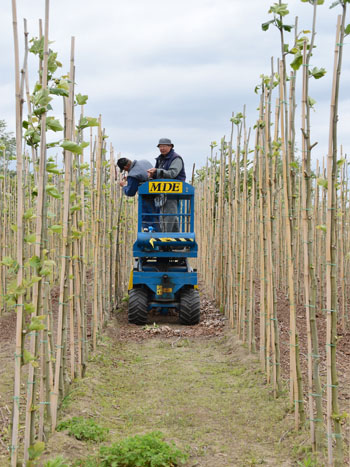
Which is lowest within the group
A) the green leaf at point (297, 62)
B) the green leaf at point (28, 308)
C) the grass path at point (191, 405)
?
the grass path at point (191, 405)

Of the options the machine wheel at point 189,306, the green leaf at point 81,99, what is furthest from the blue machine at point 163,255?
the green leaf at point 81,99

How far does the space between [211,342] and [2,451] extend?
399cm

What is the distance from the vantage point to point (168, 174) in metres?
7.96

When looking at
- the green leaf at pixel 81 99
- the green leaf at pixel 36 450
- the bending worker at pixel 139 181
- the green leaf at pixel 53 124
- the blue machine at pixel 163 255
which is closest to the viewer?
the green leaf at pixel 36 450

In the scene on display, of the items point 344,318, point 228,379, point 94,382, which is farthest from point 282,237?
point 94,382

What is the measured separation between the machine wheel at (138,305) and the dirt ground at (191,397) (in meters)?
0.54

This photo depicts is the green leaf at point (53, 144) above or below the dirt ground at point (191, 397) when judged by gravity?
above

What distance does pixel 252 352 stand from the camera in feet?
19.1

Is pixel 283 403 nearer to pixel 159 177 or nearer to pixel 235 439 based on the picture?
pixel 235 439

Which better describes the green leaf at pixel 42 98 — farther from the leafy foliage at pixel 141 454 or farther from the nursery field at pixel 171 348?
the leafy foliage at pixel 141 454

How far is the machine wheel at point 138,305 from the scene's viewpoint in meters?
7.83

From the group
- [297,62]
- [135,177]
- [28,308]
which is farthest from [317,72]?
[135,177]

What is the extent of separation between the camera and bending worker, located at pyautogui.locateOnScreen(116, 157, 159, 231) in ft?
26.5

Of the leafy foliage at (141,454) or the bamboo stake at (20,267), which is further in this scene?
the leafy foliage at (141,454)
